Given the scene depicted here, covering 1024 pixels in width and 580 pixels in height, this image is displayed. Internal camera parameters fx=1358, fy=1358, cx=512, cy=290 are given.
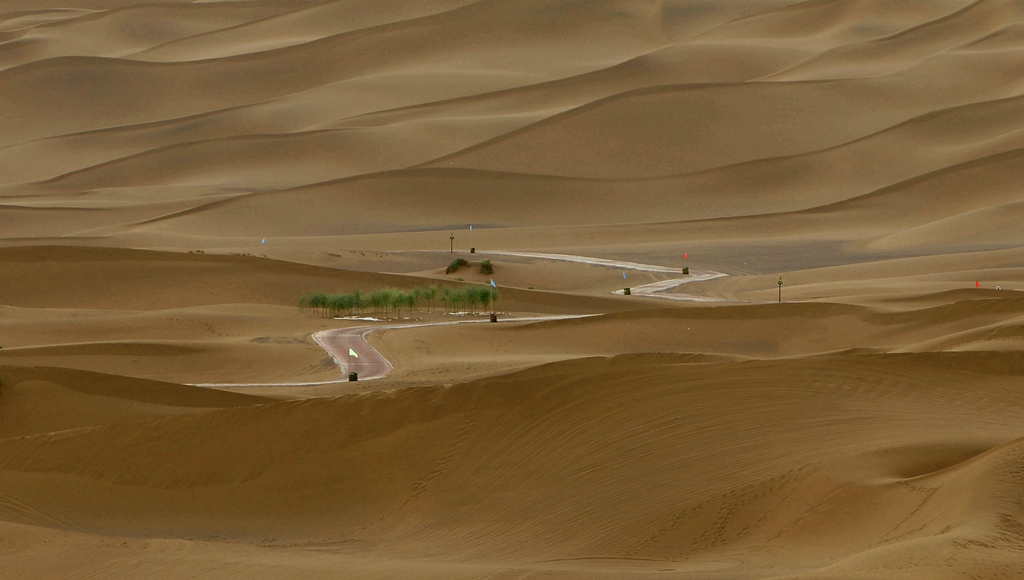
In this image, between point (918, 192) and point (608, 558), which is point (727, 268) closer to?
point (918, 192)

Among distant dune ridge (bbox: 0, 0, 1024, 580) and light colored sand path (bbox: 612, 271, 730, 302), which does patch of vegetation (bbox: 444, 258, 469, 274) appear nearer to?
distant dune ridge (bbox: 0, 0, 1024, 580)

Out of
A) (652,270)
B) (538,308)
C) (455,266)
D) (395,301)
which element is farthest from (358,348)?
(652,270)

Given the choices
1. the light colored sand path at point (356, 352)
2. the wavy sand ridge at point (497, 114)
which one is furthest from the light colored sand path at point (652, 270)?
the wavy sand ridge at point (497, 114)

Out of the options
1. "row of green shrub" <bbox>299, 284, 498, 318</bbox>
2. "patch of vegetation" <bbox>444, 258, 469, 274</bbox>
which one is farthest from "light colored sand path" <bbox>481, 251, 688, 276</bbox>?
"row of green shrub" <bbox>299, 284, 498, 318</bbox>

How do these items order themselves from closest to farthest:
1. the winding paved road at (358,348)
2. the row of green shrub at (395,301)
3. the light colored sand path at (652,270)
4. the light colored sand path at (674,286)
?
the winding paved road at (358,348) < the row of green shrub at (395,301) < the light colored sand path at (674,286) < the light colored sand path at (652,270)

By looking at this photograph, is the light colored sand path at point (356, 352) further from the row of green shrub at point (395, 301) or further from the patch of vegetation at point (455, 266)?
the patch of vegetation at point (455, 266)

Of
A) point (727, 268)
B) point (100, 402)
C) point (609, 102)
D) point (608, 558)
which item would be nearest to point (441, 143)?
point (609, 102)

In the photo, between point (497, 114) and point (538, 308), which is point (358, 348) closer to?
point (538, 308)
